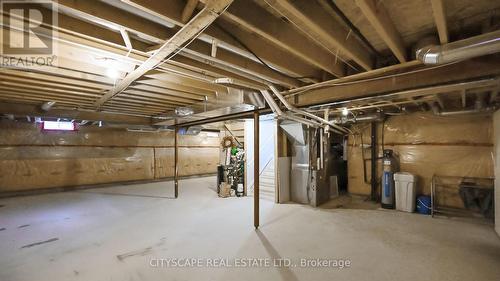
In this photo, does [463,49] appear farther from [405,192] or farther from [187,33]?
[405,192]

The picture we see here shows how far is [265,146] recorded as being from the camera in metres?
5.76

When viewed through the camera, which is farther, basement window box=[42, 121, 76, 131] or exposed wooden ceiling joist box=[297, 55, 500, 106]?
basement window box=[42, 121, 76, 131]

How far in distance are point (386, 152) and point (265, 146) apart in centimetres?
265

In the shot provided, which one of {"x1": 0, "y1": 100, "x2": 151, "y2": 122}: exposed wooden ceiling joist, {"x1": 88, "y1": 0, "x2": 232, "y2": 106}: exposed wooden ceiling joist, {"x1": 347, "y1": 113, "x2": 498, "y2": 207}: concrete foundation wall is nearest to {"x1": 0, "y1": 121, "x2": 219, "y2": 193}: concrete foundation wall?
{"x1": 0, "y1": 100, "x2": 151, "y2": 122}: exposed wooden ceiling joist

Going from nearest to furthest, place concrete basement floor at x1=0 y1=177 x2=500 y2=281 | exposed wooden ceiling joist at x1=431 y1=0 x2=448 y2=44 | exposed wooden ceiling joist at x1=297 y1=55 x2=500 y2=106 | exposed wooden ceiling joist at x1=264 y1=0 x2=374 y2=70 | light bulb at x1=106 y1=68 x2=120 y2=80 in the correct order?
1. exposed wooden ceiling joist at x1=431 y1=0 x2=448 y2=44
2. exposed wooden ceiling joist at x1=264 y1=0 x2=374 y2=70
3. exposed wooden ceiling joist at x1=297 y1=55 x2=500 y2=106
4. concrete basement floor at x1=0 y1=177 x2=500 y2=281
5. light bulb at x1=106 y1=68 x2=120 y2=80

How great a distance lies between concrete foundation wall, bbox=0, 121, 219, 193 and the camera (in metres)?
5.42

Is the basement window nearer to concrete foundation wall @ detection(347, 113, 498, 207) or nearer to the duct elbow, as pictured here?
the duct elbow

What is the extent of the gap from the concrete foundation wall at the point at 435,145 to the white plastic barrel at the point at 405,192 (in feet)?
1.86

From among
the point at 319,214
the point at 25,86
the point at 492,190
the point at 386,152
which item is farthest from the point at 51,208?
the point at 492,190

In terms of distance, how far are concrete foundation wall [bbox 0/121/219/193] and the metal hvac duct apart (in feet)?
24.7

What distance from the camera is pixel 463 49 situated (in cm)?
144

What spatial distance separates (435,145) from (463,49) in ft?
12.6

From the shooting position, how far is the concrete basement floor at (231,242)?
2.17 meters

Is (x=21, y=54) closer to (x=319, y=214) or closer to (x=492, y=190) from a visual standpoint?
(x=319, y=214)
